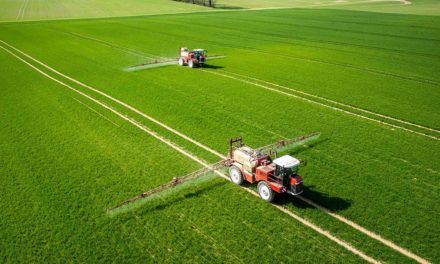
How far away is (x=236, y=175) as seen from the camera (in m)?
17.5

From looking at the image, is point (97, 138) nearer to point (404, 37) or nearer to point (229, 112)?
point (229, 112)

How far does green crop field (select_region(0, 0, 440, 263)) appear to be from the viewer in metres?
14.0

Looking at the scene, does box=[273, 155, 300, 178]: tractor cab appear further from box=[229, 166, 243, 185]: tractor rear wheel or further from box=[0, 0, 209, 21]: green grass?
box=[0, 0, 209, 21]: green grass

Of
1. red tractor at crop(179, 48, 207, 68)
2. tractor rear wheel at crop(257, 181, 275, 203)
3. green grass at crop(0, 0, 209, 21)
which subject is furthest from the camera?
green grass at crop(0, 0, 209, 21)

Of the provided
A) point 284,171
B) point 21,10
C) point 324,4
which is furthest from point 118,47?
point 324,4

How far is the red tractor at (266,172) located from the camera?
1553 cm

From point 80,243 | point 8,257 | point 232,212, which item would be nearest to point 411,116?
point 232,212

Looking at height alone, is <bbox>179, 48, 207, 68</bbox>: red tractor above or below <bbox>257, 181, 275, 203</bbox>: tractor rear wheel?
above

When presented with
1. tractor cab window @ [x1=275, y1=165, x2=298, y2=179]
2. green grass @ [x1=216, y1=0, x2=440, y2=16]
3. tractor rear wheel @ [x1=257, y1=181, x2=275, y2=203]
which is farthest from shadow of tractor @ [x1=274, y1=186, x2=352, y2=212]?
green grass @ [x1=216, y1=0, x2=440, y2=16]

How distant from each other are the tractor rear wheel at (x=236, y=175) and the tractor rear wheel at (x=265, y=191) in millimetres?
1207

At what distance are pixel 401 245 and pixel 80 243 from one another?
1240 cm

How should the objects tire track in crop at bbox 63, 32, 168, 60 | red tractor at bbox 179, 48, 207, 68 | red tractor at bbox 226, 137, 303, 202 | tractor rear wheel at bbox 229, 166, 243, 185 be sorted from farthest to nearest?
tire track in crop at bbox 63, 32, 168, 60, red tractor at bbox 179, 48, 207, 68, tractor rear wheel at bbox 229, 166, 243, 185, red tractor at bbox 226, 137, 303, 202

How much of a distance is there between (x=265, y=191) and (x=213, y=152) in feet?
17.4

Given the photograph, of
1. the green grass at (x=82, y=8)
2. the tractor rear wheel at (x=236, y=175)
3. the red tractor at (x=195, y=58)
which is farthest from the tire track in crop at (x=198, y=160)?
the green grass at (x=82, y=8)
